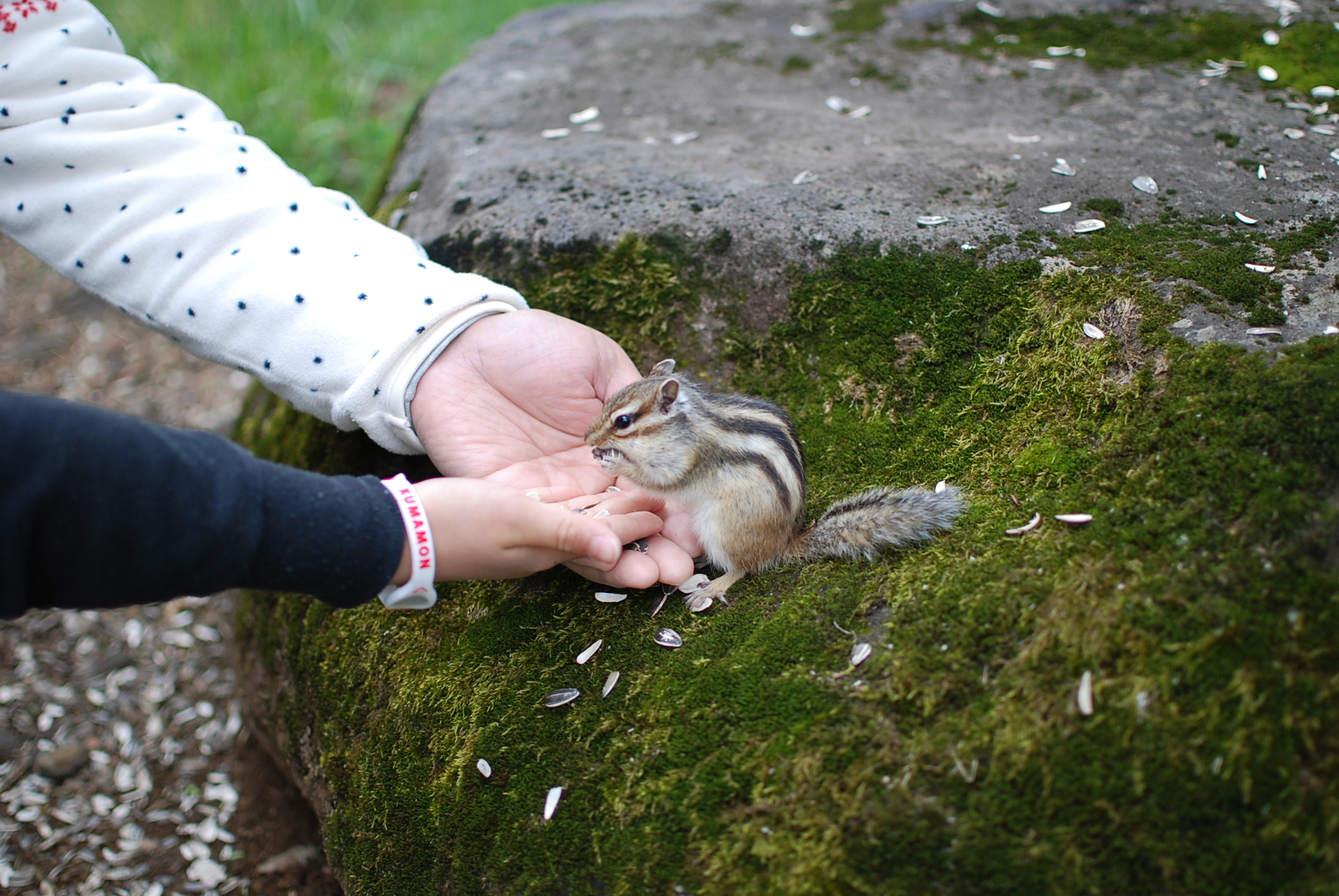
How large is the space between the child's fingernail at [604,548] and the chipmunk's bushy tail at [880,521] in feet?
2.30

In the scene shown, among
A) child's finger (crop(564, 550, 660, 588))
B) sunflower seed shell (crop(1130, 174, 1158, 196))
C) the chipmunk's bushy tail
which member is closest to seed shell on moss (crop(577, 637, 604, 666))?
child's finger (crop(564, 550, 660, 588))

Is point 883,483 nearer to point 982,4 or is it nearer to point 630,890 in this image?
point 630,890

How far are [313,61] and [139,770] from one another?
644 cm

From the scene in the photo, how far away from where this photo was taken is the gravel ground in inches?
132

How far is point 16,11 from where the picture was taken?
3025 millimetres

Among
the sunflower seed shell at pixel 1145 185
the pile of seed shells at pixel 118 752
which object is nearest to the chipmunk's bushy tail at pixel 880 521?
the sunflower seed shell at pixel 1145 185

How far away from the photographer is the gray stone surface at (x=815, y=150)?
11.3 ft

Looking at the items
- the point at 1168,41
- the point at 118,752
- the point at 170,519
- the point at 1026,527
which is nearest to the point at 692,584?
the point at 1026,527

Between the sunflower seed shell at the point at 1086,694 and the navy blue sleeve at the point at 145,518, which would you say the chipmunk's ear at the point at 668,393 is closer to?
the navy blue sleeve at the point at 145,518

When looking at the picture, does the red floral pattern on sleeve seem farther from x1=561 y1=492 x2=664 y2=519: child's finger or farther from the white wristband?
x1=561 y1=492 x2=664 y2=519: child's finger

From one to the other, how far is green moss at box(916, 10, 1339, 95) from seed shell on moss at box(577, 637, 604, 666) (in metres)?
4.00

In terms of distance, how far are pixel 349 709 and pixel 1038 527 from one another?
2334 mm

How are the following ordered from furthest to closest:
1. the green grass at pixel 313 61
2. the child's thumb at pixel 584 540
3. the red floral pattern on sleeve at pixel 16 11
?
the green grass at pixel 313 61 → the red floral pattern on sleeve at pixel 16 11 → the child's thumb at pixel 584 540

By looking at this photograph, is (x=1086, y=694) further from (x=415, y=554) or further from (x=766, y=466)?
(x=415, y=554)
